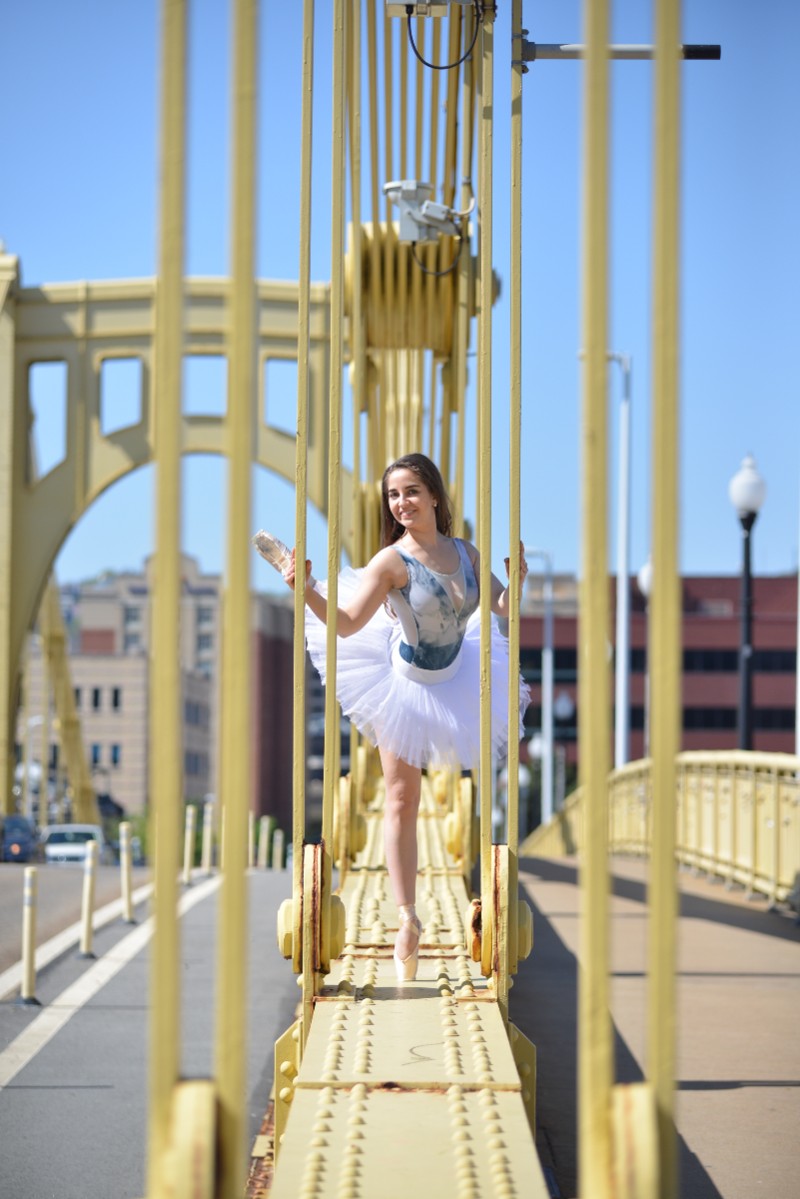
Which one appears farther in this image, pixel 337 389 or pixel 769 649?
pixel 769 649

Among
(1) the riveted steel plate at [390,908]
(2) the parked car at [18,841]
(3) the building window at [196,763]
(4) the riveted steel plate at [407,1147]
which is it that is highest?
(1) the riveted steel plate at [390,908]

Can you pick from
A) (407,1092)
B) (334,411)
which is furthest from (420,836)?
(407,1092)

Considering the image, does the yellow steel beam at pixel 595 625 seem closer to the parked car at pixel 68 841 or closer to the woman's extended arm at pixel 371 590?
the woman's extended arm at pixel 371 590

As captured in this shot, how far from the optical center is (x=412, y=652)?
18.2 ft

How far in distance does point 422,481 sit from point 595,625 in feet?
9.16

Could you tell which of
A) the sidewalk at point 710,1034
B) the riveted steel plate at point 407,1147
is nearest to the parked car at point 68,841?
the sidewalk at point 710,1034

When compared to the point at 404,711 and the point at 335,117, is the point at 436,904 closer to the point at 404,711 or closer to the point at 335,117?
the point at 404,711

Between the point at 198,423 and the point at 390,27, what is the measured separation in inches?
982

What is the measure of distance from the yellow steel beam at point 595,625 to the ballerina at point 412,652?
2.51m

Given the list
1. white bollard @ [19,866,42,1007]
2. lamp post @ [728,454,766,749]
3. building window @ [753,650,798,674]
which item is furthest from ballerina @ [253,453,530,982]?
building window @ [753,650,798,674]

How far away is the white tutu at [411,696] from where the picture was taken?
5.43 metres

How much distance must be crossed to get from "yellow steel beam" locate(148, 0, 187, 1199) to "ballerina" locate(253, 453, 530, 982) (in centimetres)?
250

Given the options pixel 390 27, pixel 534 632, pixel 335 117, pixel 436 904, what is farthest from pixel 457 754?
pixel 534 632

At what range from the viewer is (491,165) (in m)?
5.10
